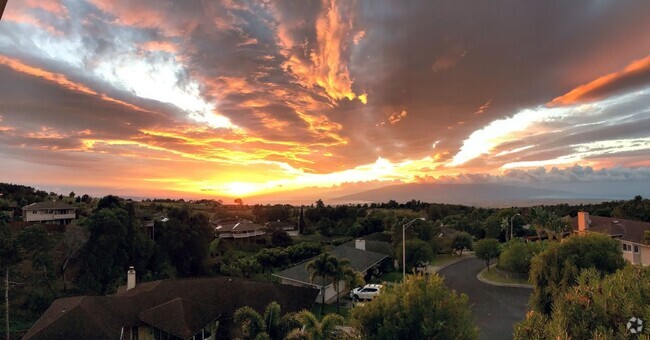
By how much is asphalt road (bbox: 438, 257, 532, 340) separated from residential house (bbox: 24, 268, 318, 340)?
14.9 meters

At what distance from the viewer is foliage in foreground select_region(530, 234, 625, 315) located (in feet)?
90.5

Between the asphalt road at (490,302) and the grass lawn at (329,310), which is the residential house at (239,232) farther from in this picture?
the grass lawn at (329,310)

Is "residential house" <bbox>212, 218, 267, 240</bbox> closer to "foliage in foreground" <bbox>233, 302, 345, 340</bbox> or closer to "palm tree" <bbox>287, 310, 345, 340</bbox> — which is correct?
"foliage in foreground" <bbox>233, 302, 345, 340</bbox>

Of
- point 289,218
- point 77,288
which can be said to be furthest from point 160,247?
point 289,218

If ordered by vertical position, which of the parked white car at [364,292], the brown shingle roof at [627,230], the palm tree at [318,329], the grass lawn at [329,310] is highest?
the brown shingle roof at [627,230]

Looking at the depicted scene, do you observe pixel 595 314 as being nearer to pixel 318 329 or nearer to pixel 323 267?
pixel 318 329

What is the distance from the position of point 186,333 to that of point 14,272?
28.5 m

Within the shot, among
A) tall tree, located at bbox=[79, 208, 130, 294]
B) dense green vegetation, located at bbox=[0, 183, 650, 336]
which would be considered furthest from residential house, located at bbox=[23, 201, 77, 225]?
tall tree, located at bbox=[79, 208, 130, 294]

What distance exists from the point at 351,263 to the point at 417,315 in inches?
1359

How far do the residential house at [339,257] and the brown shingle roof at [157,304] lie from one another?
658 cm

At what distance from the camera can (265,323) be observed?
79.0ft

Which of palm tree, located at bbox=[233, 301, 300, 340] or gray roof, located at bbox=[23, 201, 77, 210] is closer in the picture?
palm tree, located at bbox=[233, 301, 300, 340]

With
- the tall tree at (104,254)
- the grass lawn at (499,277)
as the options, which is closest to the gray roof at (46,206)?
the tall tree at (104,254)

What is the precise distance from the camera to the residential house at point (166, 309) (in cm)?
2519
